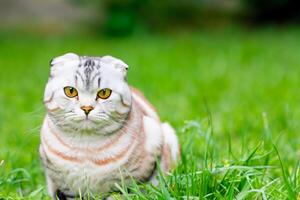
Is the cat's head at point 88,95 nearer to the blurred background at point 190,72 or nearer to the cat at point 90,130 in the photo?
the cat at point 90,130

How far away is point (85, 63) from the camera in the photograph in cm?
230

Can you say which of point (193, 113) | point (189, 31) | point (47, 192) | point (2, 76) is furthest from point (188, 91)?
point (189, 31)

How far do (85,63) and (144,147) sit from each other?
398 millimetres

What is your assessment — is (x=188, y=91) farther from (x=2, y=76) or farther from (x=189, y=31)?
(x=189, y=31)

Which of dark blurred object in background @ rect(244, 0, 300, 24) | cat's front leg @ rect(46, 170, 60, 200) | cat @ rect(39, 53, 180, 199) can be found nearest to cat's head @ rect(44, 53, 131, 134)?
cat @ rect(39, 53, 180, 199)

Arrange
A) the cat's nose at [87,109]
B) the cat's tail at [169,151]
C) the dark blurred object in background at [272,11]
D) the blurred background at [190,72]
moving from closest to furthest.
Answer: the cat's nose at [87,109] → the cat's tail at [169,151] → the blurred background at [190,72] → the dark blurred object in background at [272,11]

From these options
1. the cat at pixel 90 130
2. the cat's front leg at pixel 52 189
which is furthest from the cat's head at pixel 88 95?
the cat's front leg at pixel 52 189

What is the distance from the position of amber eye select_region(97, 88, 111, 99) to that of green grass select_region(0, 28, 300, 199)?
1.13ft

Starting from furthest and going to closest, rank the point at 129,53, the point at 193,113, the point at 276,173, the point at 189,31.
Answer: the point at 189,31, the point at 129,53, the point at 193,113, the point at 276,173

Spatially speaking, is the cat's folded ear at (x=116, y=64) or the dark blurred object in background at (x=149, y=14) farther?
the dark blurred object in background at (x=149, y=14)

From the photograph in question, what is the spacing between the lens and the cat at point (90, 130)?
2.27 m

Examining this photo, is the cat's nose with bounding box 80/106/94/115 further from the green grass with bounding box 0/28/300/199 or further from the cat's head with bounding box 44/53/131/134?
the green grass with bounding box 0/28/300/199

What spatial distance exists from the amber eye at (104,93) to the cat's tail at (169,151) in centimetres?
45

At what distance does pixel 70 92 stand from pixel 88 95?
7 centimetres
